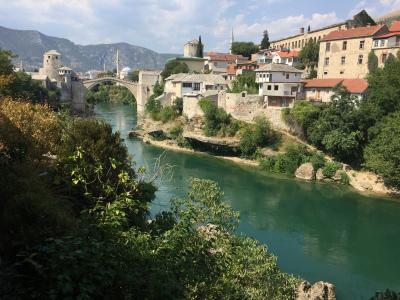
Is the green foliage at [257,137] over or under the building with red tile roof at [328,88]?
under

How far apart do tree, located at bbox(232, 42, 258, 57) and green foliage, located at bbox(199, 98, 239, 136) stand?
2900 cm

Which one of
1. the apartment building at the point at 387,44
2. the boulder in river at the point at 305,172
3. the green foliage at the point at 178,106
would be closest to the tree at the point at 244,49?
the green foliage at the point at 178,106

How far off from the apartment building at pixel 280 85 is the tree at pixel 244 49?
93.6 ft

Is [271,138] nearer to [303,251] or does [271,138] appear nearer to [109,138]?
[303,251]

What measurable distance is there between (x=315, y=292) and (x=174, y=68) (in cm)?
4714

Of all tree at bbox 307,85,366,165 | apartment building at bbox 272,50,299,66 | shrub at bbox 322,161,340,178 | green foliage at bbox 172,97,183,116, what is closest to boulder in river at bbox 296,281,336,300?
shrub at bbox 322,161,340,178

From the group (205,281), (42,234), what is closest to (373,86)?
(205,281)

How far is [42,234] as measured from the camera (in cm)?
668

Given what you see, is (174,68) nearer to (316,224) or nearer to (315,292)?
(316,224)

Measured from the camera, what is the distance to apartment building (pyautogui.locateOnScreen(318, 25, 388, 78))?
3669 centimetres

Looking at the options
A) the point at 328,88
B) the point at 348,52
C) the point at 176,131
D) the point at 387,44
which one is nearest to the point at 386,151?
the point at 328,88

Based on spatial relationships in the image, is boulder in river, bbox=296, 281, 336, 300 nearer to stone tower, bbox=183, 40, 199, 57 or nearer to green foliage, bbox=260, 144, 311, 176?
green foliage, bbox=260, 144, 311, 176

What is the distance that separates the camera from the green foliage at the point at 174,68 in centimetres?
5603

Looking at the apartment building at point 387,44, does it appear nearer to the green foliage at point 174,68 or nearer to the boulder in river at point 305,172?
the boulder in river at point 305,172
